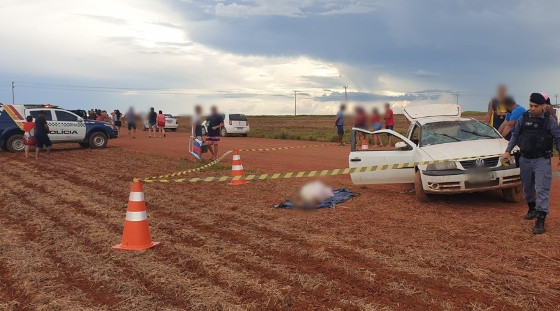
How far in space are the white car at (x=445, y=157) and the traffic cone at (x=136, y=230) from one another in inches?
171

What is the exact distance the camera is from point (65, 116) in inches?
773

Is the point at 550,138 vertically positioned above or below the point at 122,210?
above

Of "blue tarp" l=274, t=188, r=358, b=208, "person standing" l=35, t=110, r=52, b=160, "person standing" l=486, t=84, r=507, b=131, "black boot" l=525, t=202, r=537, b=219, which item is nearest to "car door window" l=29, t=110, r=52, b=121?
"person standing" l=35, t=110, r=52, b=160

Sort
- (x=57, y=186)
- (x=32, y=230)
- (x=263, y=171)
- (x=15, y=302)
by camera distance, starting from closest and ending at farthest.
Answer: (x=15, y=302) < (x=32, y=230) < (x=57, y=186) < (x=263, y=171)

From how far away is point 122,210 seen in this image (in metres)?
7.91

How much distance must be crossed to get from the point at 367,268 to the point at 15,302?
10.4ft

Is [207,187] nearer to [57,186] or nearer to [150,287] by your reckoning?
[57,186]

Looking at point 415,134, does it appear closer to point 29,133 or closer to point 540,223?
point 540,223

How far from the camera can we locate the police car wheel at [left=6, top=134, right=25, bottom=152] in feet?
62.0

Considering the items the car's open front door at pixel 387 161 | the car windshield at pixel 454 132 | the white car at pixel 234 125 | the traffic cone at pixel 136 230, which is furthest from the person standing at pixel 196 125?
the white car at pixel 234 125

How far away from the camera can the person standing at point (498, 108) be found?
9125 millimetres

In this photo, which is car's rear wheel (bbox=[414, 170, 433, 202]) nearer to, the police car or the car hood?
the car hood

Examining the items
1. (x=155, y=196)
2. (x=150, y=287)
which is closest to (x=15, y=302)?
(x=150, y=287)

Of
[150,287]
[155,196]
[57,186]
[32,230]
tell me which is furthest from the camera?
[57,186]
